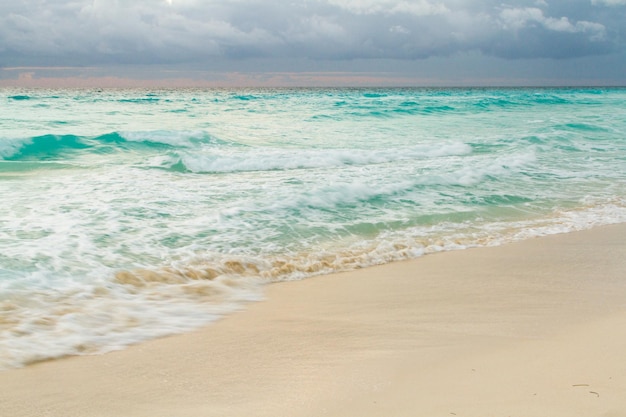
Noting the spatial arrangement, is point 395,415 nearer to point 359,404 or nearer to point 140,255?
point 359,404

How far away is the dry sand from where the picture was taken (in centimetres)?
249

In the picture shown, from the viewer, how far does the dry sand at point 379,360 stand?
97.9 inches

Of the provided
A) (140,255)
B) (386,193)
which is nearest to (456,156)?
(386,193)

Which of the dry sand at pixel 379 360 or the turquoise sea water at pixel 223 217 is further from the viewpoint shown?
the turquoise sea water at pixel 223 217

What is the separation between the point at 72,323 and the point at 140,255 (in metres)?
1.55

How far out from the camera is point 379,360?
9.92 ft

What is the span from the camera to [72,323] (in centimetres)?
370

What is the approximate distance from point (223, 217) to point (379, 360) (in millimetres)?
3915

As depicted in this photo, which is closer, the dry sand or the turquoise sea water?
the dry sand

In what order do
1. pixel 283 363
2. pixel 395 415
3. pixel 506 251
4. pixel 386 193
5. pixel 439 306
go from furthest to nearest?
pixel 386 193
pixel 506 251
pixel 439 306
pixel 283 363
pixel 395 415

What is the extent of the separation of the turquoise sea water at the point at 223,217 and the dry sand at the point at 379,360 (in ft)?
1.33

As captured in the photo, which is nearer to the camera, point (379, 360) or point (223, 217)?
point (379, 360)

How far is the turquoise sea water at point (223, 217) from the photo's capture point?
13.3 feet

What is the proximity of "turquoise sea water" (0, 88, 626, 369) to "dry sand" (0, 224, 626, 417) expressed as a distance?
0.41 metres
